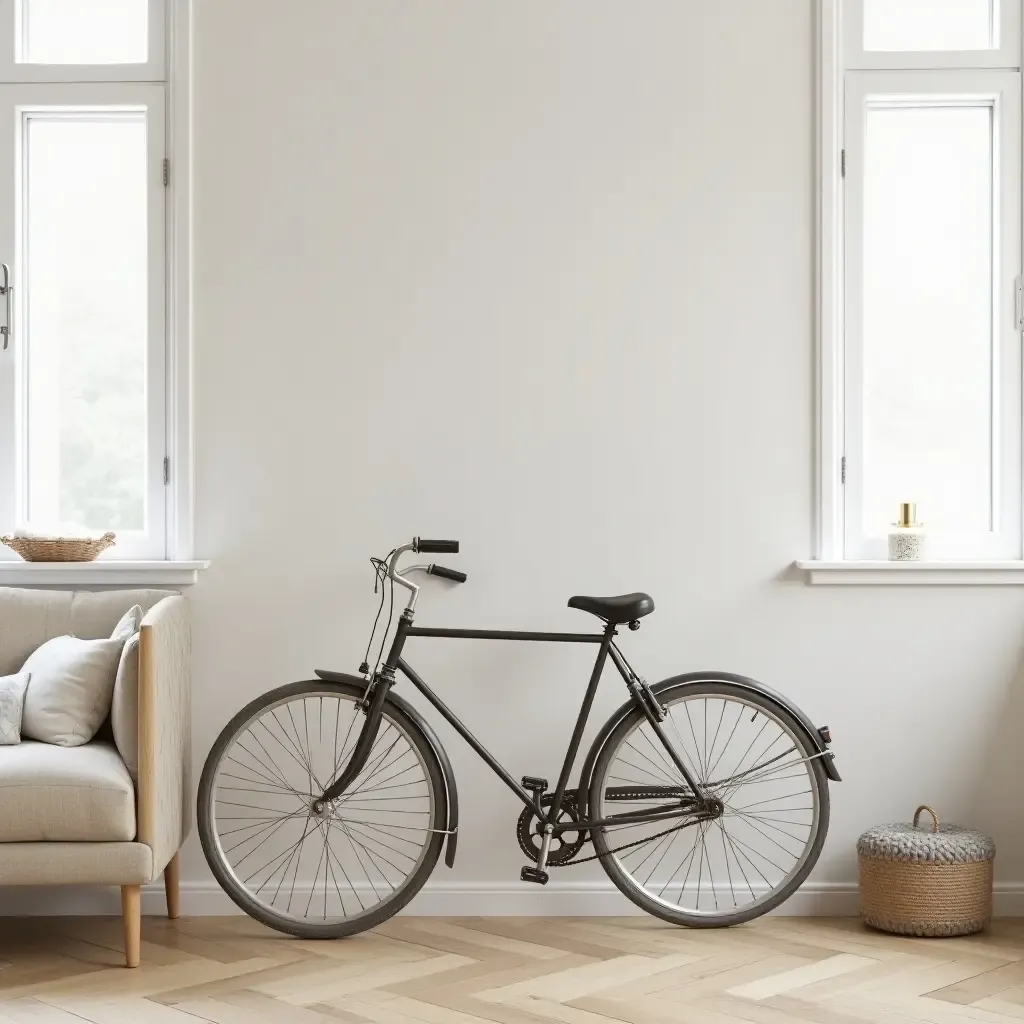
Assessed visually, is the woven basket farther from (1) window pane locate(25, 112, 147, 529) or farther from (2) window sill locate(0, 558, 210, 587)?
(1) window pane locate(25, 112, 147, 529)

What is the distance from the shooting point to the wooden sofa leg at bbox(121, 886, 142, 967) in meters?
2.68

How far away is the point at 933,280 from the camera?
3295 millimetres

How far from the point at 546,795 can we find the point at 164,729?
38.1 inches

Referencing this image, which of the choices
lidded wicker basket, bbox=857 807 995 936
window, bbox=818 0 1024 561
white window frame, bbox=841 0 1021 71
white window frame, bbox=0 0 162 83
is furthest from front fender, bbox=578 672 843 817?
white window frame, bbox=0 0 162 83

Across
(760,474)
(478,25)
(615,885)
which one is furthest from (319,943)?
(478,25)

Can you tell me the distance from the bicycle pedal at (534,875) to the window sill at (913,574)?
3.53 feet

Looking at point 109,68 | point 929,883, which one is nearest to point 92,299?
point 109,68

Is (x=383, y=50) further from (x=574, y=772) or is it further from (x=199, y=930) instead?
(x=199, y=930)

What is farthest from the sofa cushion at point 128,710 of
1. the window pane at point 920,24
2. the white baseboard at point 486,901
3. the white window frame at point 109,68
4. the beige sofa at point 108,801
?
the window pane at point 920,24

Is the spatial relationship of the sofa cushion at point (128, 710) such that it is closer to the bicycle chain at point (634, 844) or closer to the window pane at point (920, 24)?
the bicycle chain at point (634, 844)

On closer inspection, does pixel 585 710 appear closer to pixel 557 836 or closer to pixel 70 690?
pixel 557 836

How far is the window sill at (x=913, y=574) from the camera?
3.16 metres

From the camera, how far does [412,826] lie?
319 centimetres

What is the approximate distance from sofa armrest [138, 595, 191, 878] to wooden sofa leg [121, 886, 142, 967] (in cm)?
8
